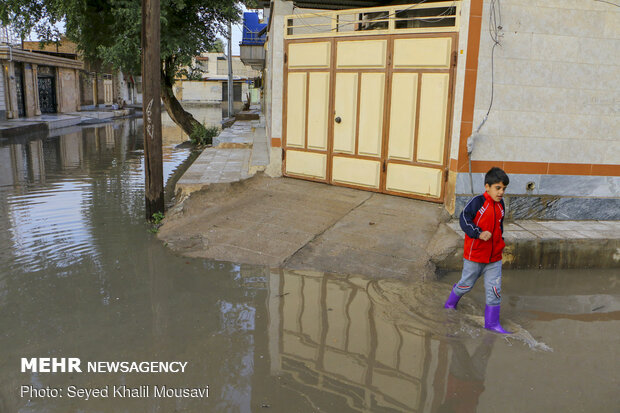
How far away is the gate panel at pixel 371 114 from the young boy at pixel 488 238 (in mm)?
3482

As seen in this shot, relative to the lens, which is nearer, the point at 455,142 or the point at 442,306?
the point at 442,306

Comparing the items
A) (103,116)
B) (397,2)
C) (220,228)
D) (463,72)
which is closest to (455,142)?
(463,72)

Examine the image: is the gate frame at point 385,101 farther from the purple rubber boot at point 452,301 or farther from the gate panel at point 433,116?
the purple rubber boot at point 452,301

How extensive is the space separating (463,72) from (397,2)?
4.59 meters

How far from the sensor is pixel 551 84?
6.55 metres

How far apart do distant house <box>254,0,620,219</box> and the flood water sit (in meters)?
1.42

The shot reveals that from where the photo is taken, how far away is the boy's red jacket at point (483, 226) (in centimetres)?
420

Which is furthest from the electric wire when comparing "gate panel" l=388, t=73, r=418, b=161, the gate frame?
"gate panel" l=388, t=73, r=418, b=161

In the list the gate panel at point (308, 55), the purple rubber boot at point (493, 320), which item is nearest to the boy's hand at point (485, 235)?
the purple rubber boot at point (493, 320)

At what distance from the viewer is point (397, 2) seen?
10320mm

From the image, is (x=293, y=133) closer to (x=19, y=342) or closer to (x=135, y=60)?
(x=19, y=342)

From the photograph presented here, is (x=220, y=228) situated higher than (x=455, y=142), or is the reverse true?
(x=455, y=142)

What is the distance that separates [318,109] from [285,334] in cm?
475

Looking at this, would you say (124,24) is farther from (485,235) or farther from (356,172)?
(485,235)
